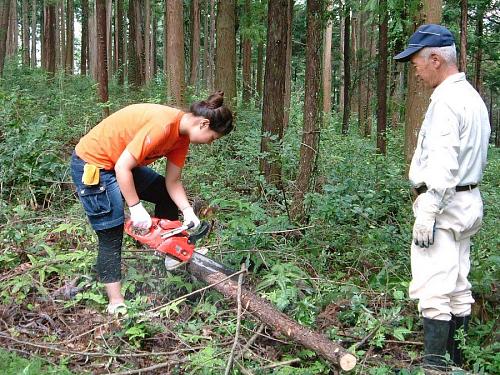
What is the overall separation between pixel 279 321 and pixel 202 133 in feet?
5.26

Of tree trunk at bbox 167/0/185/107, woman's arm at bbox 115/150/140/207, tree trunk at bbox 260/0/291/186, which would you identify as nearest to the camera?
woman's arm at bbox 115/150/140/207

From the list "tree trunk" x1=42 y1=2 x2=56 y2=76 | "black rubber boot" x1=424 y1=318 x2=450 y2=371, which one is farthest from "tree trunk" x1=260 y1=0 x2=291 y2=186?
"tree trunk" x1=42 y1=2 x2=56 y2=76

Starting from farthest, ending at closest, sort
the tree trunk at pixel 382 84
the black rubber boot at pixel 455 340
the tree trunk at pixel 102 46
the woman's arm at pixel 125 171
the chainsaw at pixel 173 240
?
the tree trunk at pixel 382 84 → the tree trunk at pixel 102 46 → the chainsaw at pixel 173 240 → the woman's arm at pixel 125 171 → the black rubber boot at pixel 455 340

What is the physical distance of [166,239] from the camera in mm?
4320

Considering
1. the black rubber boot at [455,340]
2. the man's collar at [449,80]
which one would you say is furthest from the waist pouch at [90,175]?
the black rubber boot at [455,340]

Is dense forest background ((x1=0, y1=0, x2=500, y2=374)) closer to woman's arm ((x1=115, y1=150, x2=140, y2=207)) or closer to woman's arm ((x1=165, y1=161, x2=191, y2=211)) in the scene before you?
woman's arm ((x1=165, y1=161, x2=191, y2=211))

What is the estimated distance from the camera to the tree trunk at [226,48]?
10.7 metres

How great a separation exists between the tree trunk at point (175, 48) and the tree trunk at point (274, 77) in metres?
3.18

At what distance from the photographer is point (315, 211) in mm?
5828

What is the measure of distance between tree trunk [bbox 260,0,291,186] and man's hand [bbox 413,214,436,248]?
359cm

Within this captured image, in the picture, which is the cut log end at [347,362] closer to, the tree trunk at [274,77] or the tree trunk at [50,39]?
the tree trunk at [274,77]

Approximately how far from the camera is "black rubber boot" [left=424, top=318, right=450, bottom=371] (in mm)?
3568

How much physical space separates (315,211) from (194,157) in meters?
3.15

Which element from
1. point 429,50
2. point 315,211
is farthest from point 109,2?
point 429,50
